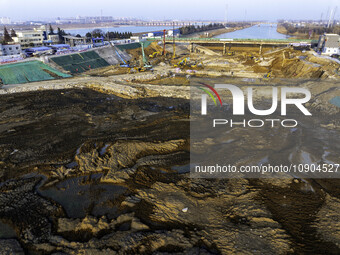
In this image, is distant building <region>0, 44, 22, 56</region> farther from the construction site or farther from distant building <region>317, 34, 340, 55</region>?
distant building <region>317, 34, 340, 55</region>

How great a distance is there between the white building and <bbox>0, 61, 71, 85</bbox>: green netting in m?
23.2

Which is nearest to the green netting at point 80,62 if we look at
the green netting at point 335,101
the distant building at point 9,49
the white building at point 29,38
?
the distant building at point 9,49

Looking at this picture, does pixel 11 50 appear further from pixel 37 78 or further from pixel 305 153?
pixel 305 153

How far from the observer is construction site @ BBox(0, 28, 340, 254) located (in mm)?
9219

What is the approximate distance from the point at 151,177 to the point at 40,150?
8.24 m

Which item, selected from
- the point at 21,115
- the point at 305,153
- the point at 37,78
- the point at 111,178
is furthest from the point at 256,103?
the point at 37,78

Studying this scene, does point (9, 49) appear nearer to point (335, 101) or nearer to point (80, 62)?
point (80, 62)

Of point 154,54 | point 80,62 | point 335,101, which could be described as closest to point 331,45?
point 335,101

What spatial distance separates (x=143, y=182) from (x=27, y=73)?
2796 cm

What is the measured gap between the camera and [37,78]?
31516mm

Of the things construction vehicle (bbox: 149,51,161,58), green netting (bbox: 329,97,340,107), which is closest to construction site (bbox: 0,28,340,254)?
green netting (bbox: 329,97,340,107)

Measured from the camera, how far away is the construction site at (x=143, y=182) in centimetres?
922

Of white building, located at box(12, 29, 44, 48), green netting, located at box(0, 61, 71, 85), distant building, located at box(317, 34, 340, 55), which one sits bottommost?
green netting, located at box(0, 61, 71, 85)

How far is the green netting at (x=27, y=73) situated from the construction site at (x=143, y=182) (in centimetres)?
294
